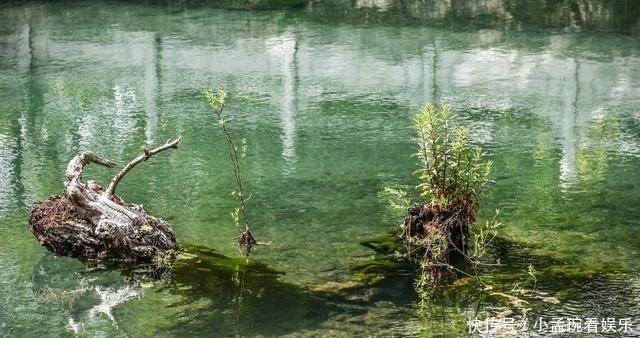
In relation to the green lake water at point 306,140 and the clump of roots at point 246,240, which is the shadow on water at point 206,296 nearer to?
the green lake water at point 306,140

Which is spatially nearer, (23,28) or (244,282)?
(244,282)

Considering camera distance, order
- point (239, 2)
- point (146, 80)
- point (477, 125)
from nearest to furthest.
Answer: point (477, 125), point (146, 80), point (239, 2)

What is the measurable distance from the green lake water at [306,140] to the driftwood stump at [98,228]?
4.3 inches

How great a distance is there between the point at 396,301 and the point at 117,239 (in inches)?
Result: 58.4

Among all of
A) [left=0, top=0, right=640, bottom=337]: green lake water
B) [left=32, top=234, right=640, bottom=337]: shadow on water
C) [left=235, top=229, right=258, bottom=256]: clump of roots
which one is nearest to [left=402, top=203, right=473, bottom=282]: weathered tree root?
[left=32, top=234, right=640, bottom=337]: shadow on water

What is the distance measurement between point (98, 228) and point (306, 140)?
2.78 m

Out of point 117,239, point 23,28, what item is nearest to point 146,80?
point 23,28

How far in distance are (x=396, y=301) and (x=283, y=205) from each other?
1.68 meters

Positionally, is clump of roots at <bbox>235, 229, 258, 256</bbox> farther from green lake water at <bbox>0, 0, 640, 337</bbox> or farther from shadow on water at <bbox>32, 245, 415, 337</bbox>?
shadow on water at <bbox>32, 245, 415, 337</bbox>

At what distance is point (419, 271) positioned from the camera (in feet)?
18.3

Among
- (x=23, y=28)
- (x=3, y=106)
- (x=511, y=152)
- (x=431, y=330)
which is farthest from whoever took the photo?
(x=23, y=28)

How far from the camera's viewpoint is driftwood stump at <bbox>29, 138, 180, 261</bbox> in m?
5.69

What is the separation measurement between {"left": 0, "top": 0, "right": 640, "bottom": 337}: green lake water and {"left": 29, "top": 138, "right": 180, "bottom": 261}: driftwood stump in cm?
11

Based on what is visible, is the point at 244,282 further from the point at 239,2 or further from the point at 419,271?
the point at 239,2
